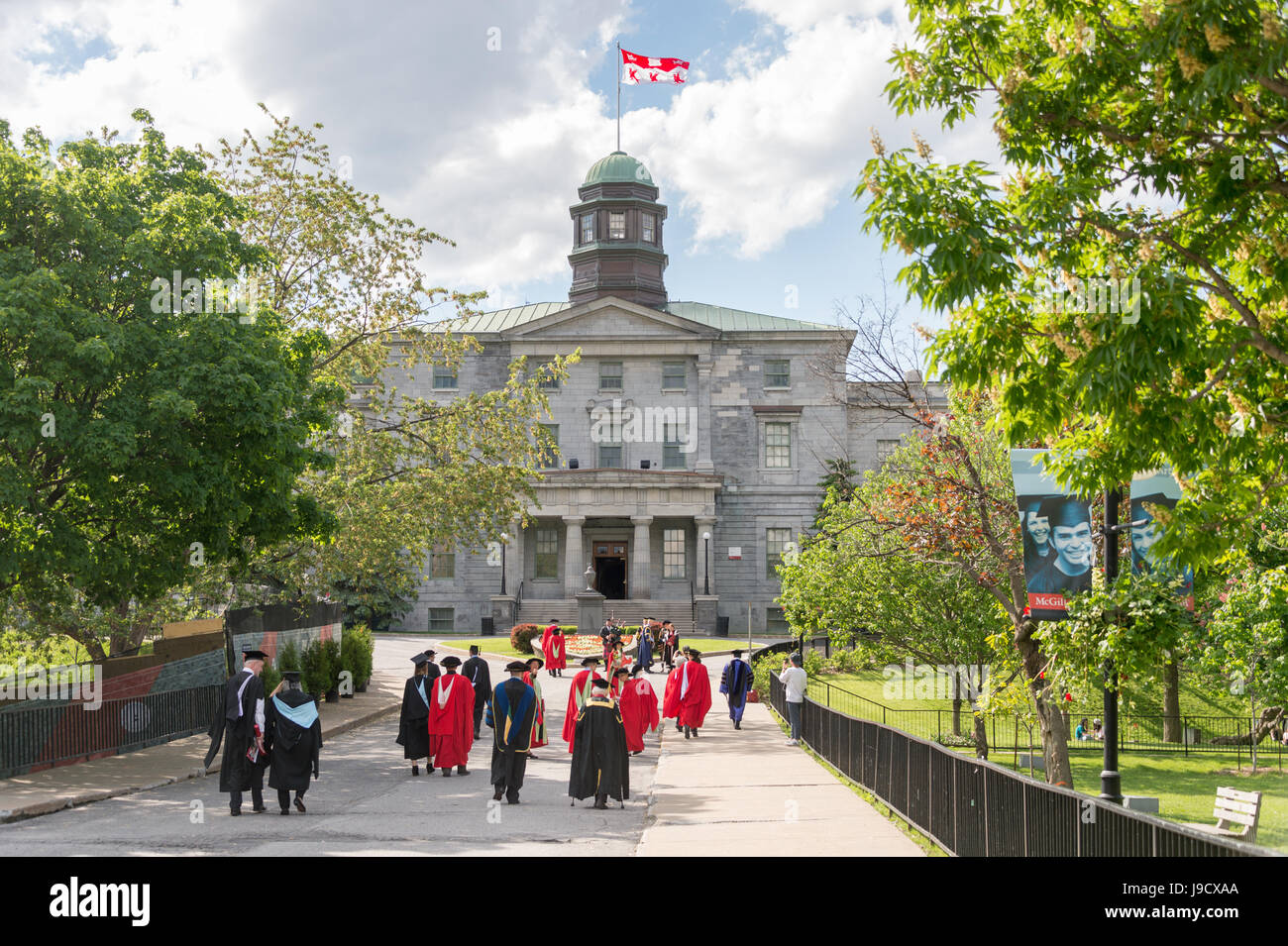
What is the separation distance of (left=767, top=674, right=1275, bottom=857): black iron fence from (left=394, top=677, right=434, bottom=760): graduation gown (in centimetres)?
646

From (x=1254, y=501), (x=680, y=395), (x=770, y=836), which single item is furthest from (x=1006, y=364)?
(x=680, y=395)

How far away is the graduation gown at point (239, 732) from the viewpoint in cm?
1305

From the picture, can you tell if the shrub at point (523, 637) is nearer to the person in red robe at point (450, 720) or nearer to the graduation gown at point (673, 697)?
the graduation gown at point (673, 697)

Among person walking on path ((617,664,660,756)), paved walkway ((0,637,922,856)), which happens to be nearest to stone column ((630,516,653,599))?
paved walkway ((0,637,922,856))

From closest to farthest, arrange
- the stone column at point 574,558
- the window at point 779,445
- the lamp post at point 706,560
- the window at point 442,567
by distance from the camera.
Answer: the stone column at point 574,558 < the lamp post at point 706,560 < the window at point 442,567 < the window at point 779,445

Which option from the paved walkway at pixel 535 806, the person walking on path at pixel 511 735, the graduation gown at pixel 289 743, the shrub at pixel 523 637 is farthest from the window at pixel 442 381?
the graduation gown at pixel 289 743

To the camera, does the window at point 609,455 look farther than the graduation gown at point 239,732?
Yes

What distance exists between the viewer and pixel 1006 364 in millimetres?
8391

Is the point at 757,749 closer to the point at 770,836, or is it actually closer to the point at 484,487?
the point at 770,836

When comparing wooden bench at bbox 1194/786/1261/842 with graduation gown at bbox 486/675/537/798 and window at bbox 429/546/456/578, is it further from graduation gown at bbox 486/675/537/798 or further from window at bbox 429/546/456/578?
window at bbox 429/546/456/578

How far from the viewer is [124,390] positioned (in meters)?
15.9

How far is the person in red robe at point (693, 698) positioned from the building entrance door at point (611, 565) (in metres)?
32.9

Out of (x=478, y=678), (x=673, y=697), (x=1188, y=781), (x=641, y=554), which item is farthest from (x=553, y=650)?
(x=641, y=554)

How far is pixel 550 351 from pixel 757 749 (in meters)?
37.2
